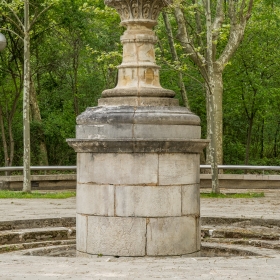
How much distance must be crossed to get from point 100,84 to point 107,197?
25.1m

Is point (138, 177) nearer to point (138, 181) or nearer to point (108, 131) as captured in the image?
point (138, 181)

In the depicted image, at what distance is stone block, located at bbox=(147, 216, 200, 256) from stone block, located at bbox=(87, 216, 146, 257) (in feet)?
0.32

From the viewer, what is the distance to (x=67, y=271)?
297 inches

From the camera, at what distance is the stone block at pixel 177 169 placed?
954 cm

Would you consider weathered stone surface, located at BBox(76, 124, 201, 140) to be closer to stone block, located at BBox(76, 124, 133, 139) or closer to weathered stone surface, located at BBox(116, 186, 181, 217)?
stone block, located at BBox(76, 124, 133, 139)

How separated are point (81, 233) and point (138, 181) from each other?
3.52 ft

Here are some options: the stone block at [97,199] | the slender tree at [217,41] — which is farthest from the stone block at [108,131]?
the slender tree at [217,41]

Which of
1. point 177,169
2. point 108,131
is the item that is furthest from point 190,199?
point 108,131

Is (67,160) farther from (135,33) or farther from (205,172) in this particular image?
(135,33)

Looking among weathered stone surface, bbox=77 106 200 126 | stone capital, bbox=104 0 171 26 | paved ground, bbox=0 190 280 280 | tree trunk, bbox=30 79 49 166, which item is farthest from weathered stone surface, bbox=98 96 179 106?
tree trunk, bbox=30 79 49 166

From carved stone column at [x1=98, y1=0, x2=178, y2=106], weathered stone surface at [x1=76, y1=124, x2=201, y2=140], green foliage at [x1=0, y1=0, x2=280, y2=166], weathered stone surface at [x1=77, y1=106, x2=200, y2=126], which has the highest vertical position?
green foliage at [x1=0, y1=0, x2=280, y2=166]

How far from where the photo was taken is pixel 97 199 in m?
9.66

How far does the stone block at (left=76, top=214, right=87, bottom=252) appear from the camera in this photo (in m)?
9.83

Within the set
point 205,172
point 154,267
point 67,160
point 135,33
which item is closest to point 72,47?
point 67,160
